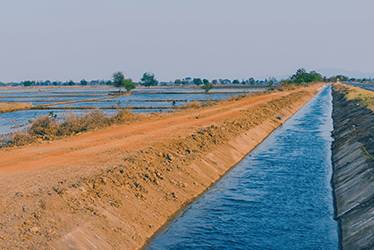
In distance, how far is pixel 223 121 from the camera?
52094 millimetres

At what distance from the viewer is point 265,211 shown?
82.8 feet

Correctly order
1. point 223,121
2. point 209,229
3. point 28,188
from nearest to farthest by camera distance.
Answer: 1. point 28,188
2. point 209,229
3. point 223,121

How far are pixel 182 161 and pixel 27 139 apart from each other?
1505 cm

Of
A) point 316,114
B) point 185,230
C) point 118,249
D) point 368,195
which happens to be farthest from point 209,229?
point 316,114

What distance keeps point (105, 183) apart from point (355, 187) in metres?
13.0

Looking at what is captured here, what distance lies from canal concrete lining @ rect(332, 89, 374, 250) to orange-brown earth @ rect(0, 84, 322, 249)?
309 inches

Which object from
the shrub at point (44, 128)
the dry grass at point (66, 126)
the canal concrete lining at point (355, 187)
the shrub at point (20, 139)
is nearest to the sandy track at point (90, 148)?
the shrub at point (20, 139)

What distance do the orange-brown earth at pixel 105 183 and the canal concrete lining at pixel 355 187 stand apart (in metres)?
7.85

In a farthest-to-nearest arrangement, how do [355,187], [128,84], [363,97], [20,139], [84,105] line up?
[128,84] → [84,105] → [363,97] → [20,139] → [355,187]

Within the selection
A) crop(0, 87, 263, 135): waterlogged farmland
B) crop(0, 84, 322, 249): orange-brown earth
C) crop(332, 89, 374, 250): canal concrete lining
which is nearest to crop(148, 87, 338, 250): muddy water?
crop(332, 89, 374, 250): canal concrete lining

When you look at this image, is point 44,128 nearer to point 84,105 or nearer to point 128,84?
point 84,105

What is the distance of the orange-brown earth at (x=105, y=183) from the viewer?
721 inches

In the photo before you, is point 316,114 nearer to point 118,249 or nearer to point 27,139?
point 27,139

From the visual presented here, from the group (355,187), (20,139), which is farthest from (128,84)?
(355,187)
